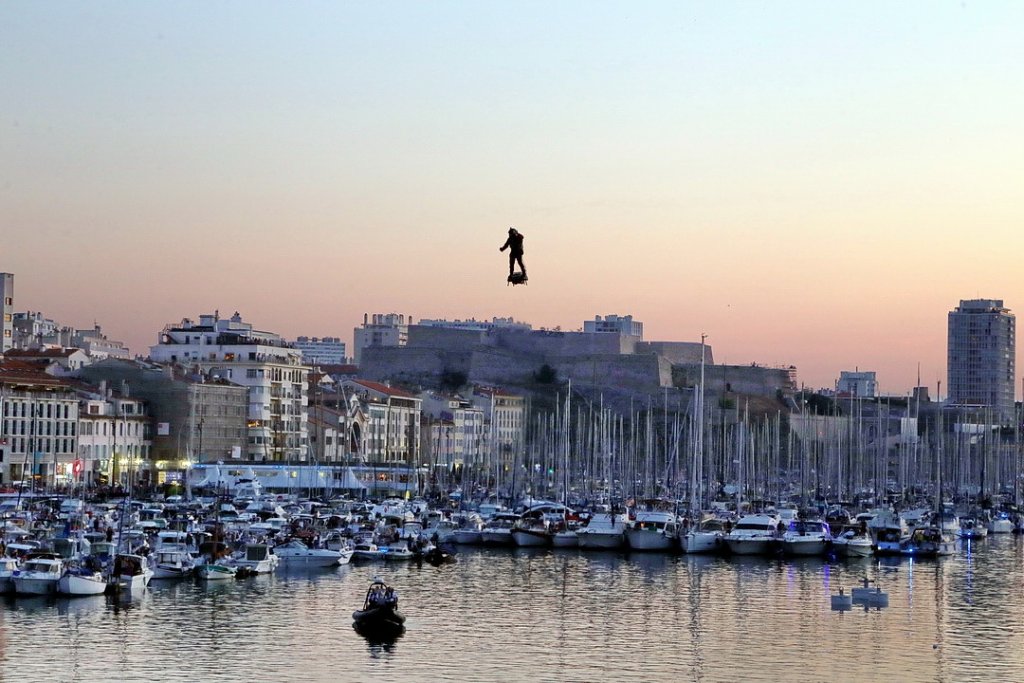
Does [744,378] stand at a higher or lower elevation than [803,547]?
higher

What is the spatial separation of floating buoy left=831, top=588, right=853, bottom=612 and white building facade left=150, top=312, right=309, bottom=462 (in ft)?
140

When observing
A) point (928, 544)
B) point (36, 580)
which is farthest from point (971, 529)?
point (36, 580)

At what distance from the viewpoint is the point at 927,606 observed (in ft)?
138

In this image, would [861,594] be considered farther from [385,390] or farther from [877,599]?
[385,390]

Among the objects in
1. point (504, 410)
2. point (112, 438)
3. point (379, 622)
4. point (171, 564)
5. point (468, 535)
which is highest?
point (504, 410)

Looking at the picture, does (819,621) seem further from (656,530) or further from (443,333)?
(443,333)

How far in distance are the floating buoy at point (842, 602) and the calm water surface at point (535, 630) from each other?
43 cm

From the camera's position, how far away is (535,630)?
121ft

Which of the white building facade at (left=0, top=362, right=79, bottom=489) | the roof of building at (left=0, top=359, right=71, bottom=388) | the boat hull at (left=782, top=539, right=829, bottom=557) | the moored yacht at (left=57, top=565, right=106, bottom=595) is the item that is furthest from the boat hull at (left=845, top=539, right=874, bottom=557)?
the roof of building at (left=0, top=359, right=71, bottom=388)

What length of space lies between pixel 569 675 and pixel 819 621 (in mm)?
9106

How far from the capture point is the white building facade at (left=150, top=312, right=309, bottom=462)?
82.8 meters

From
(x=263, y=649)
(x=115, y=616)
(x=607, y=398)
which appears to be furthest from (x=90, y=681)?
(x=607, y=398)

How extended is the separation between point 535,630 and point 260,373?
1898 inches

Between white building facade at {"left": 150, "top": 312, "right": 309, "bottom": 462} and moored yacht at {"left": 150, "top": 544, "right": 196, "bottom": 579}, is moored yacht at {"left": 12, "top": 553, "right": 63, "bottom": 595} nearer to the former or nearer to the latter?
moored yacht at {"left": 150, "top": 544, "right": 196, "bottom": 579}
